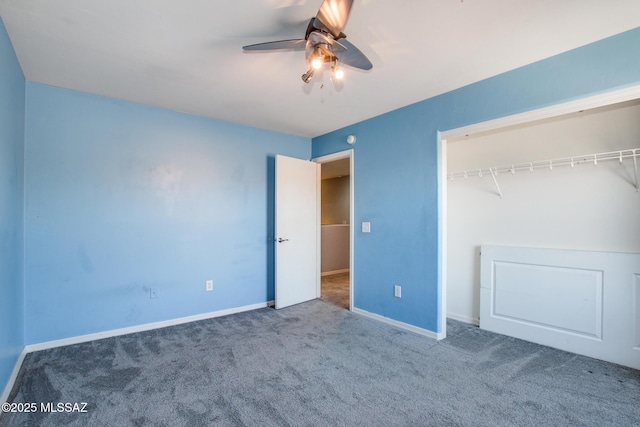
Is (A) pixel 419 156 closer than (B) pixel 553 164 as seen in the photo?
No

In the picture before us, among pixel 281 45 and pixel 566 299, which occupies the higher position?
pixel 281 45

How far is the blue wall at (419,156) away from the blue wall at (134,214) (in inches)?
53.9

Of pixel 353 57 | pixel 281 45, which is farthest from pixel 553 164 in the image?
pixel 281 45

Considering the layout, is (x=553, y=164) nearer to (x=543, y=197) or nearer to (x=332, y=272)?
(x=543, y=197)

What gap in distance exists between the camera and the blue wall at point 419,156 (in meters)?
2.05

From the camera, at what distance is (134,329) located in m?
3.02

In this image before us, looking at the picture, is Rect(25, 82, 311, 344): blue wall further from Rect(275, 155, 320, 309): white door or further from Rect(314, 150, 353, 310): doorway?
Rect(314, 150, 353, 310): doorway

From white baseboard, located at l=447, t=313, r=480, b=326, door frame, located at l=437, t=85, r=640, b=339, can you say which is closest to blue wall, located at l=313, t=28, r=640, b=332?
door frame, located at l=437, t=85, r=640, b=339

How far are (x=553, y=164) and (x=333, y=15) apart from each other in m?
2.54

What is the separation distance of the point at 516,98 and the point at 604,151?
3.13 ft

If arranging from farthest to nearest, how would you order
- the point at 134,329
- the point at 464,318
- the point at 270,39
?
1. the point at 464,318
2. the point at 134,329
3. the point at 270,39

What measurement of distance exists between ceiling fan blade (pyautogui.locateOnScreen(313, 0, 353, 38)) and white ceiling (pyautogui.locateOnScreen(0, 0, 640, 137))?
8.0 inches

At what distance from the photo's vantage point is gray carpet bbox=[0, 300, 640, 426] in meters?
1.75

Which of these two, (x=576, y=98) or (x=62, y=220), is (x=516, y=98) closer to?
(x=576, y=98)
